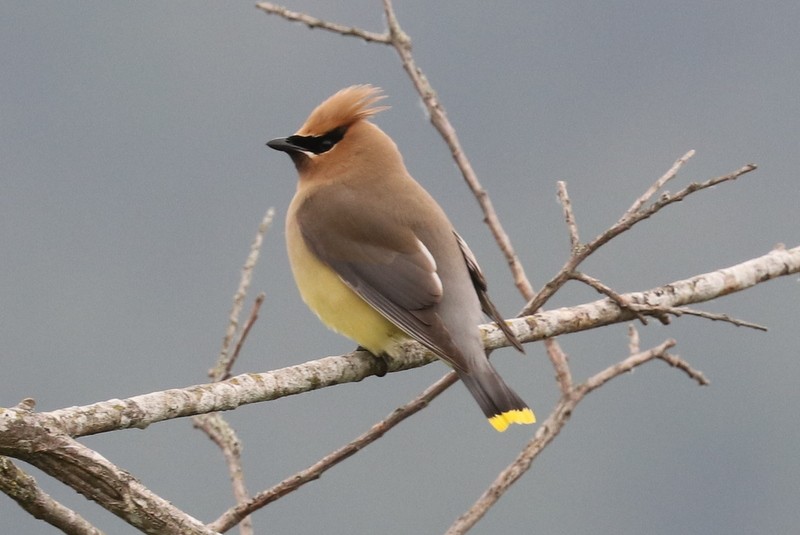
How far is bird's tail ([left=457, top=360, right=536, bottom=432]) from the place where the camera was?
4.37 m

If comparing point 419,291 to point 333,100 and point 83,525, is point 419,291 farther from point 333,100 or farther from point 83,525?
point 83,525

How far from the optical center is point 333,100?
210 inches

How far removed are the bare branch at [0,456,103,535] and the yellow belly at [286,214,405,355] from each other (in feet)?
5.86

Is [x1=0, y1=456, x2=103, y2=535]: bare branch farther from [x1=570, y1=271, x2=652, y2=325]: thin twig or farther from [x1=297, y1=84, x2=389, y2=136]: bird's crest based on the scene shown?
[x1=297, y1=84, x2=389, y2=136]: bird's crest

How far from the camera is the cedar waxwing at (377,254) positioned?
4.45 meters

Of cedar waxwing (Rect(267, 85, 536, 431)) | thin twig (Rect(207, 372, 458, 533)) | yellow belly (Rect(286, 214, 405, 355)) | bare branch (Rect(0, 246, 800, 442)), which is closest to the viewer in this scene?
bare branch (Rect(0, 246, 800, 442))

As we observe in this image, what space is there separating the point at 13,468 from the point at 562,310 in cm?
225

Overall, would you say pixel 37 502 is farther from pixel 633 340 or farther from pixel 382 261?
pixel 633 340

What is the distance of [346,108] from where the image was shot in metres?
5.35

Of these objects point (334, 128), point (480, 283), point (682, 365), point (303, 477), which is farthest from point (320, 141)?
point (303, 477)

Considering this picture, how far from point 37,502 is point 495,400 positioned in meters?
1.86

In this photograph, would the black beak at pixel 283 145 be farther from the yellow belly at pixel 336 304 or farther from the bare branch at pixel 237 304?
the bare branch at pixel 237 304

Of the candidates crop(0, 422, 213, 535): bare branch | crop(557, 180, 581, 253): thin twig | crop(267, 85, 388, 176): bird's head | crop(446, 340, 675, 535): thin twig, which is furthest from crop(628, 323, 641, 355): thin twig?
crop(0, 422, 213, 535): bare branch

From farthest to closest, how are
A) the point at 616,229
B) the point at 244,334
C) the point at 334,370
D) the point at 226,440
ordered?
the point at 226,440
the point at 244,334
the point at 616,229
the point at 334,370
